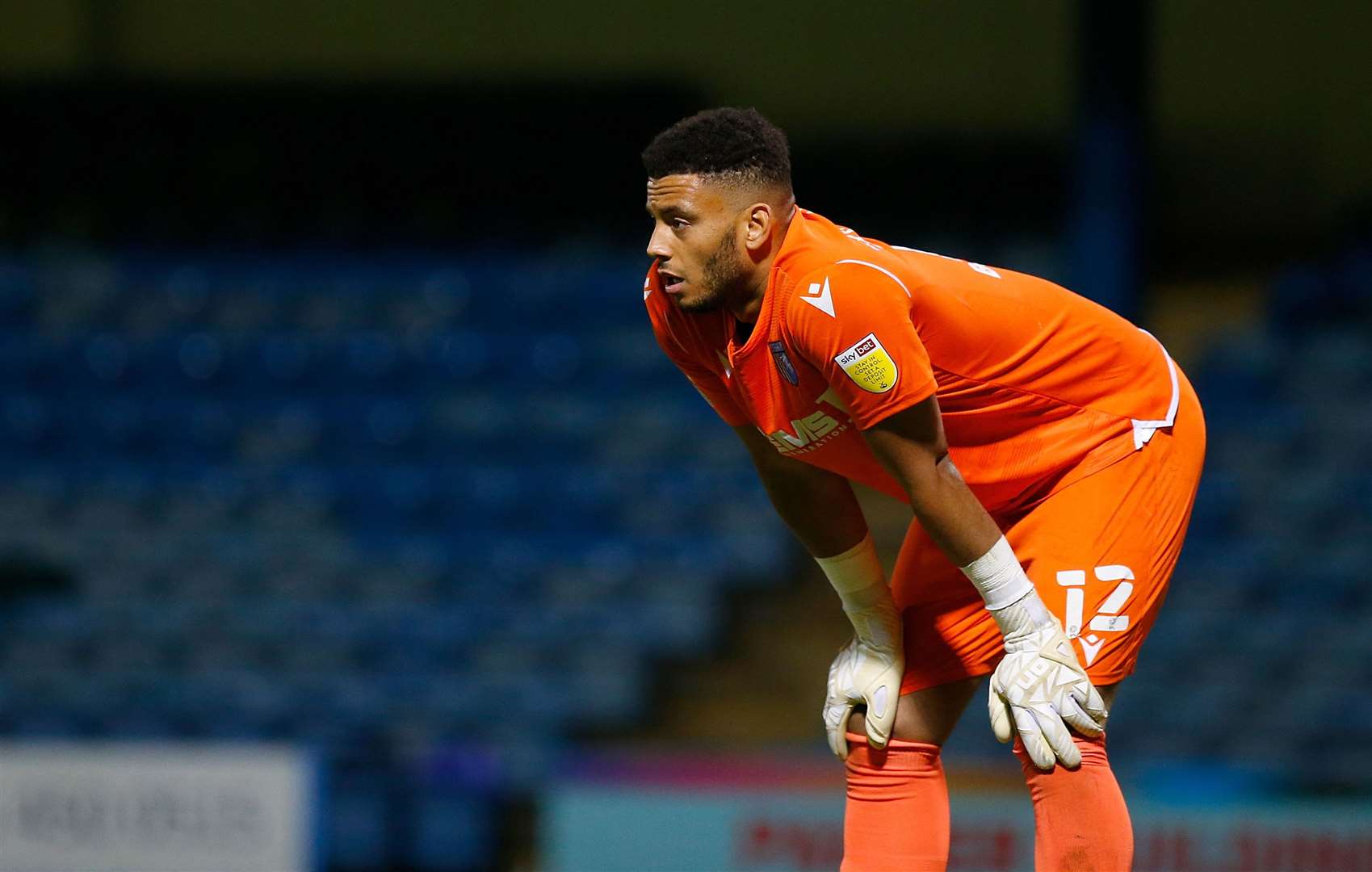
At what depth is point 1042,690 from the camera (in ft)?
9.00

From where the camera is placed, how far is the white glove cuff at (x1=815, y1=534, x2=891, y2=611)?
3.17m

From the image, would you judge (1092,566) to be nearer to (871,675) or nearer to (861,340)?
(871,675)

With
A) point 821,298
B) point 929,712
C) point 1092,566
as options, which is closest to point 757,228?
point 821,298

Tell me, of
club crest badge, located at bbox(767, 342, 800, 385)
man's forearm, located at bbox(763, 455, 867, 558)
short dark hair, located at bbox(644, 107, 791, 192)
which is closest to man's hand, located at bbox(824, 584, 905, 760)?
man's forearm, located at bbox(763, 455, 867, 558)

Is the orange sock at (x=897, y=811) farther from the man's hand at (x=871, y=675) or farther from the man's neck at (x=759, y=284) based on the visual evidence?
the man's neck at (x=759, y=284)

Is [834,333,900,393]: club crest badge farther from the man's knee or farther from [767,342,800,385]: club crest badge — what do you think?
the man's knee

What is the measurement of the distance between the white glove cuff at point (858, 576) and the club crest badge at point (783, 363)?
484 millimetres

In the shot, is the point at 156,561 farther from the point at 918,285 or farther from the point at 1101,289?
the point at 918,285

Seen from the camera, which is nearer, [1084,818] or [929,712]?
[1084,818]

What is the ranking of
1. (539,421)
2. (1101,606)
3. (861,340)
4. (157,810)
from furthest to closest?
(539,421) < (157,810) < (1101,606) < (861,340)

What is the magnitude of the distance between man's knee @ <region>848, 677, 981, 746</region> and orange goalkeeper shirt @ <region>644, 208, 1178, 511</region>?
35 cm

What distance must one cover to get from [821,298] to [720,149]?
0.32 meters

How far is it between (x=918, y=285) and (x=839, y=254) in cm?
17

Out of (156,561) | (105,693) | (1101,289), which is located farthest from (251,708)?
(1101,289)
